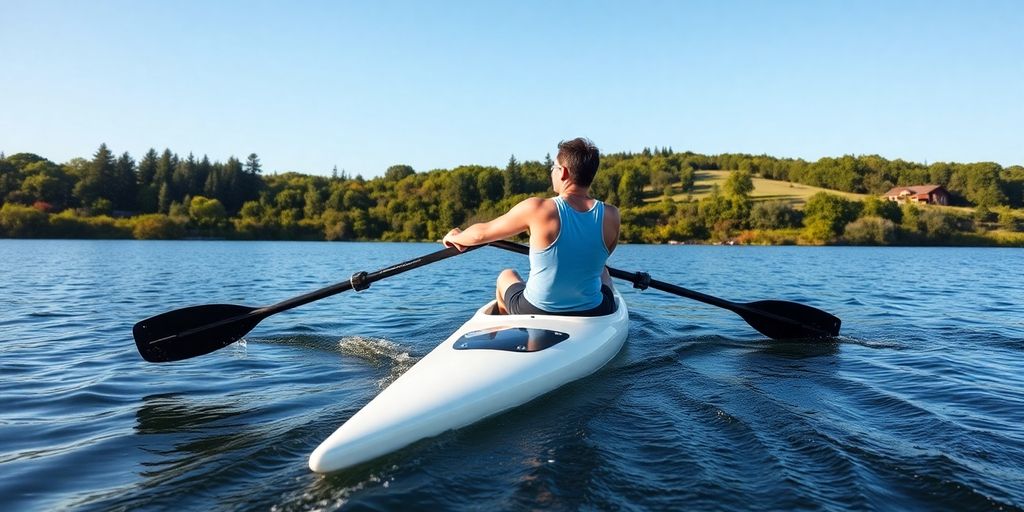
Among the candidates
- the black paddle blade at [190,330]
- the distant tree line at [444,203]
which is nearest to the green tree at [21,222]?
the distant tree line at [444,203]

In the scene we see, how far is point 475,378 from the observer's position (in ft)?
13.7

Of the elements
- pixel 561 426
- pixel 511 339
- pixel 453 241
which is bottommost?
pixel 561 426

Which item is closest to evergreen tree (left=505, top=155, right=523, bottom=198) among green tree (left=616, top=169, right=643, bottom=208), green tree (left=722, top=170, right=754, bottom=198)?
green tree (left=616, top=169, right=643, bottom=208)

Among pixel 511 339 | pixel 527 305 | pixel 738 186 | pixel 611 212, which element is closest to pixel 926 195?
pixel 738 186

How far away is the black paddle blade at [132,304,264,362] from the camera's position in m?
6.04

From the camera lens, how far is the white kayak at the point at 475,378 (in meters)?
3.33

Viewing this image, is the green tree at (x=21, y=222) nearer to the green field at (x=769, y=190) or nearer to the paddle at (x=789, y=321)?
the paddle at (x=789, y=321)

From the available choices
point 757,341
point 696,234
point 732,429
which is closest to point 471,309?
point 757,341

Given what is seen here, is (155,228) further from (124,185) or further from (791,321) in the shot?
(791,321)

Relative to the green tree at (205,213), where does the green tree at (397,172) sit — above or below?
above

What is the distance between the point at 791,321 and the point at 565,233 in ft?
15.2

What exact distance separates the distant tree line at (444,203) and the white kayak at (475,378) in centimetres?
7314

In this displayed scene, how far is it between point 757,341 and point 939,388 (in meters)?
2.59

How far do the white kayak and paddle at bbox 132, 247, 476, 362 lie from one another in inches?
46.6
